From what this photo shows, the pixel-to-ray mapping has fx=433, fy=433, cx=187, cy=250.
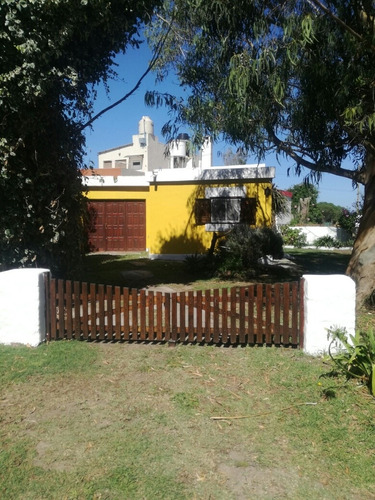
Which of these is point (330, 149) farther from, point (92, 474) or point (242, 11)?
point (92, 474)

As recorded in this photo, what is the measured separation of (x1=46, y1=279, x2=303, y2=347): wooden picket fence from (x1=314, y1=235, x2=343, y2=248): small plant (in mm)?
16603

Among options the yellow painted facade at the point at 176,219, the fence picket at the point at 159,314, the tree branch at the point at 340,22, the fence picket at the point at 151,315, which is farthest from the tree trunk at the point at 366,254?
the yellow painted facade at the point at 176,219

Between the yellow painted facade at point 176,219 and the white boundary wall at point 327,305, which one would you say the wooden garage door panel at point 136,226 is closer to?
the yellow painted facade at point 176,219

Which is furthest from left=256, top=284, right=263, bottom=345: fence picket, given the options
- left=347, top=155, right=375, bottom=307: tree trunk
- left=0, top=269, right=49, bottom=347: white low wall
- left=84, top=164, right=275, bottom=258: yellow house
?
left=84, top=164, right=275, bottom=258: yellow house

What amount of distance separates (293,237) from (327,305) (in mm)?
17155

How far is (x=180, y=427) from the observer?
363 centimetres

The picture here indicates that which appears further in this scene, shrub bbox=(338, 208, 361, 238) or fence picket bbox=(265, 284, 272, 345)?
shrub bbox=(338, 208, 361, 238)

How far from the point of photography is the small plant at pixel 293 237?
21.6 meters

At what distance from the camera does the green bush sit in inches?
414

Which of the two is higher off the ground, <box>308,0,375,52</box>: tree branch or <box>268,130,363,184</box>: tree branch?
<box>308,0,375,52</box>: tree branch

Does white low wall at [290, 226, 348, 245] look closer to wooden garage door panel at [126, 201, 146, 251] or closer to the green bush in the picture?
wooden garage door panel at [126, 201, 146, 251]

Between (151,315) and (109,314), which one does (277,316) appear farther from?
(109,314)

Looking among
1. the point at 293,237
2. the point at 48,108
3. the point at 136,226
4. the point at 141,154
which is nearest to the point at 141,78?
the point at 48,108

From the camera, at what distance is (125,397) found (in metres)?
4.16
